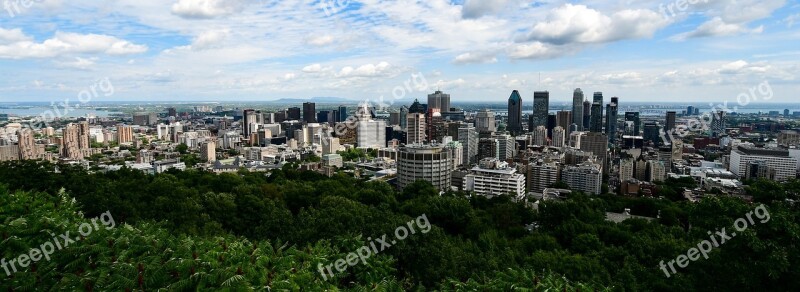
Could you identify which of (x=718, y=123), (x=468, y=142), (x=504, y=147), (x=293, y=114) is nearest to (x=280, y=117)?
(x=293, y=114)

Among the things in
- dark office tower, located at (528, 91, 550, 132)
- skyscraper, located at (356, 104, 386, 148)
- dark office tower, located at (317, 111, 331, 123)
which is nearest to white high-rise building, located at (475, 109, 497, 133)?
dark office tower, located at (528, 91, 550, 132)

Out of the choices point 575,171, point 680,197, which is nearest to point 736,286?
point 680,197

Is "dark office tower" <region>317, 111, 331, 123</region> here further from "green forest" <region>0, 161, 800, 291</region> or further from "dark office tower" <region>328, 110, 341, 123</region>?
"green forest" <region>0, 161, 800, 291</region>

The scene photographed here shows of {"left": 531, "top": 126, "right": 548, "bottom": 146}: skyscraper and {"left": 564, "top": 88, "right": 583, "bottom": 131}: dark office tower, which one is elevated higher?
{"left": 564, "top": 88, "right": 583, "bottom": 131}: dark office tower

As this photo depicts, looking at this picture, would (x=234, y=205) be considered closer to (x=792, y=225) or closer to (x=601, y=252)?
(x=601, y=252)

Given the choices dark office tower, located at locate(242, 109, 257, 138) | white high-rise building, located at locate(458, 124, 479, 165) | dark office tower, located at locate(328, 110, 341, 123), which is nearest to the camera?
white high-rise building, located at locate(458, 124, 479, 165)

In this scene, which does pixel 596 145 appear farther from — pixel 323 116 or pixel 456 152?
pixel 323 116

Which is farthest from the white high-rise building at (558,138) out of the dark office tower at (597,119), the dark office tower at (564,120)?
the dark office tower at (564,120)
